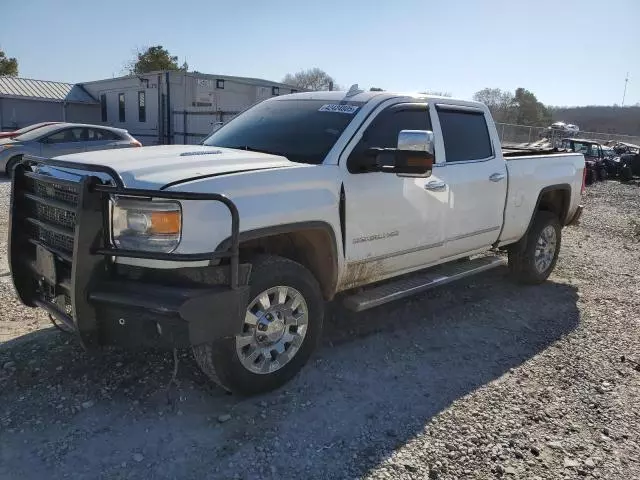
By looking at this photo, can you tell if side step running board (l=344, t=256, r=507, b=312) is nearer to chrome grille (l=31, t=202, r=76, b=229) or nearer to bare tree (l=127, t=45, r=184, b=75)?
chrome grille (l=31, t=202, r=76, b=229)

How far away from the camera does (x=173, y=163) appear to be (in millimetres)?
3420

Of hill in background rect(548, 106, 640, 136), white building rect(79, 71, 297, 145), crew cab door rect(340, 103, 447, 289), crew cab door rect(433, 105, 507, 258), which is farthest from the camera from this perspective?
hill in background rect(548, 106, 640, 136)

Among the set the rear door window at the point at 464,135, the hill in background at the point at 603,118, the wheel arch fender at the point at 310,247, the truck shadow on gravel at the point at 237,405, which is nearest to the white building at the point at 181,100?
the rear door window at the point at 464,135

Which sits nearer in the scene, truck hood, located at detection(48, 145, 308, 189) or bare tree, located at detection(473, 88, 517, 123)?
truck hood, located at detection(48, 145, 308, 189)

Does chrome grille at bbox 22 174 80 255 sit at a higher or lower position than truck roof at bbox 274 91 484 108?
lower

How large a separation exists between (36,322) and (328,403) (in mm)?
2687

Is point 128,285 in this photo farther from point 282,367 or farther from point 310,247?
point 310,247

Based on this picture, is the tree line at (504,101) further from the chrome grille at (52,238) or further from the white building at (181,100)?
the chrome grille at (52,238)

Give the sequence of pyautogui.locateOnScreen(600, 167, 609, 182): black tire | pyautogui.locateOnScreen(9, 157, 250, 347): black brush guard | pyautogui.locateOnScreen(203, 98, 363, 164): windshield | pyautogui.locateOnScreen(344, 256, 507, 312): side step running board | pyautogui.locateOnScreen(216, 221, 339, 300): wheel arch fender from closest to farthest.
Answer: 1. pyautogui.locateOnScreen(9, 157, 250, 347): black brush guard
2. pyautogui.locateOnScreen(216, 221, 339, 300): wheel arch fender
3. pyautogui.locateOnScreen(203, 98, 363, 164): windshield
4. pyautogui.locateOnScreen(344, 256, 507, 312): side step running board
5. pyautogui.locateOnScreen(600, 167, 609, 182): black tire

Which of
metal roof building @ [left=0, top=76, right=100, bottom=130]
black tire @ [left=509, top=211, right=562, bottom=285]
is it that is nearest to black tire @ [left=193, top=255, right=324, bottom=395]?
black tire @ [left=509, top=211, right=562, bottom=285]

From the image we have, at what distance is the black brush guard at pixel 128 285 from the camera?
2939 millimetres

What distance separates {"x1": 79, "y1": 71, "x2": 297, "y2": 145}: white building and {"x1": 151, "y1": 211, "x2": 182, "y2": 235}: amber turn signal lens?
1924 cm

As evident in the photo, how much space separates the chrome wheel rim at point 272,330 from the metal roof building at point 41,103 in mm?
30356

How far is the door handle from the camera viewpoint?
4.55 m
